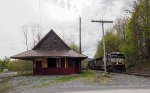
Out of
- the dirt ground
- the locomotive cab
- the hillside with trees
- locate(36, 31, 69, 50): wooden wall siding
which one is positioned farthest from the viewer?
the hillside with trees

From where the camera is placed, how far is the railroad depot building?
163ft

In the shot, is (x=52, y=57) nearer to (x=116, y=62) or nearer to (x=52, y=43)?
(x=52, y=43)

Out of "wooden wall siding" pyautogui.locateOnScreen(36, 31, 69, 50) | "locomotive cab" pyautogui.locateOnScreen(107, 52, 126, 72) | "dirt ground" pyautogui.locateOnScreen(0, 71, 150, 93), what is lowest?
"dirt ground" pyautogui.locateOnScreen(0, 71, 150, 93)

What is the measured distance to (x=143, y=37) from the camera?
62.4m

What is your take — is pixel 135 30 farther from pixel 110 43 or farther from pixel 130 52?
pixel 110 43

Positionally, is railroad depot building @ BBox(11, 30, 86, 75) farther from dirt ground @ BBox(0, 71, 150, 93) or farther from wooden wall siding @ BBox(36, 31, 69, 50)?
dirt ground @ BBox(0, 71, 150, 93)

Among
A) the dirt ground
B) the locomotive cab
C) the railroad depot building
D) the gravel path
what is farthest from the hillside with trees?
the gravel path

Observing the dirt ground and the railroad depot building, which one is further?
the railroad depot building

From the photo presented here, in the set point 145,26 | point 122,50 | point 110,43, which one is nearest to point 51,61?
point 145,26

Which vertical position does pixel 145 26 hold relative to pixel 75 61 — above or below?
above

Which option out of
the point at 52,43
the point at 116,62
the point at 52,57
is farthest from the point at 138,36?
the point at 52,57

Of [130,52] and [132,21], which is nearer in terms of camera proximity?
[132,21]

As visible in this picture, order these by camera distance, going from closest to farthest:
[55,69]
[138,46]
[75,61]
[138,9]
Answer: [55,69], [75,61], [138,9], [138,46]

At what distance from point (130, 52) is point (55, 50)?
1947 cm
